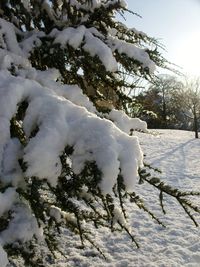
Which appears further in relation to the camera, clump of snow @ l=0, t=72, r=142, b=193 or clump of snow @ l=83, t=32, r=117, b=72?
clump of snow @ l=83, t=32, r=117, b=72

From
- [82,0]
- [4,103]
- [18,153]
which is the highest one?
[82,0]

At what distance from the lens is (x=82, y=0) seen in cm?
394

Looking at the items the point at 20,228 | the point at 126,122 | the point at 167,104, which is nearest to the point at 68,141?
the point at 20,228

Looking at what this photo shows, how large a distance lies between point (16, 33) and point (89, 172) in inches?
81.2

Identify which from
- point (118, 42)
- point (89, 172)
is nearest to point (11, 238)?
point (89, 172)

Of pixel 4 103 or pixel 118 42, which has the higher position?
pixel 118 42

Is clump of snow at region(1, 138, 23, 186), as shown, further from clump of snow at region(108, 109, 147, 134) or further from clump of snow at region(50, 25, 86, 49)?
clump of snow at region(50, 25, 86, 49)

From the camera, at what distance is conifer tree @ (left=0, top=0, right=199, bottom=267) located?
2104 mm

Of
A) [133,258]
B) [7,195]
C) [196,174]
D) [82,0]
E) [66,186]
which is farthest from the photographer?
[196,174]

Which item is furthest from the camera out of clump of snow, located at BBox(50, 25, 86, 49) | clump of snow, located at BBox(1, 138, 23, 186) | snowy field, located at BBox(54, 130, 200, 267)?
snowy field, located at BBox(54, 130, 200, 267)

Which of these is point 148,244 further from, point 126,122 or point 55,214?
point 126,122

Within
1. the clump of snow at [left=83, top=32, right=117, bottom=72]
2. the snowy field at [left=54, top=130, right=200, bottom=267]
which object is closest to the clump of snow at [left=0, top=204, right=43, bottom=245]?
the clump of snow at [left=83, top=32, right=117, bottom=72]

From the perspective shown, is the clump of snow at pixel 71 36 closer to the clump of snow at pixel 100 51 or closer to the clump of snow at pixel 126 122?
the clump of snow at pixel 100 51

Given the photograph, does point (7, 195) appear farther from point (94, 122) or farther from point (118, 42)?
point (118, 42)
